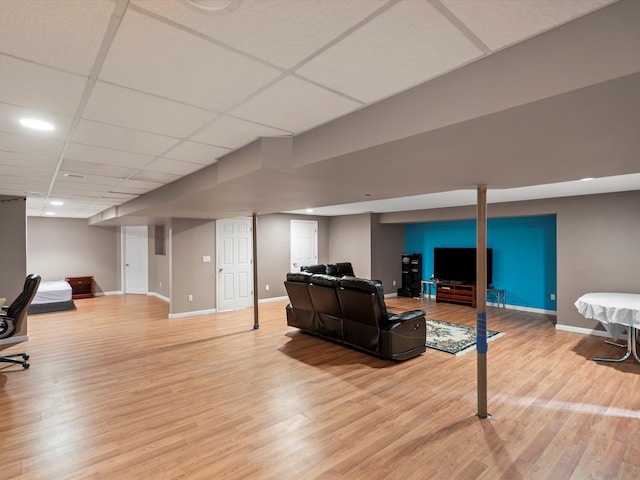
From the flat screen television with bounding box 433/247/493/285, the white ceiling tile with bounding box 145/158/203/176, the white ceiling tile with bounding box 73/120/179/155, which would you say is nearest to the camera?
the white ceiling tile with bounding box 73/120/179/155

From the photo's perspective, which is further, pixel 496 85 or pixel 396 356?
pixel 396 356

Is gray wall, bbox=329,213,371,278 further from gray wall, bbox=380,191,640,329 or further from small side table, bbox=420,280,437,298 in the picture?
gray wall, bbox=380,191,640,329

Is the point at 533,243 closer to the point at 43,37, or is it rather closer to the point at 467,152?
the point at 467,152

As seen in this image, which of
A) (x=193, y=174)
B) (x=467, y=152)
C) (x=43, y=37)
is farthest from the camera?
(x=193, y=174)

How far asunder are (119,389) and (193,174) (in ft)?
8.04

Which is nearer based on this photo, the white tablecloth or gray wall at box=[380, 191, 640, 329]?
the white tablecloth

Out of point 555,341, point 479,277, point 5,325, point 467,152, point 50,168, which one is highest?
point 50,168

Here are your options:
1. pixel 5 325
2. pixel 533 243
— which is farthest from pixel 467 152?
pixel 533 243

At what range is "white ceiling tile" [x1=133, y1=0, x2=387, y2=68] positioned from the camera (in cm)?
114

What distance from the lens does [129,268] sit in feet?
33.7

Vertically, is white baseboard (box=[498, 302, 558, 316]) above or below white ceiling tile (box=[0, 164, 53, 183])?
below

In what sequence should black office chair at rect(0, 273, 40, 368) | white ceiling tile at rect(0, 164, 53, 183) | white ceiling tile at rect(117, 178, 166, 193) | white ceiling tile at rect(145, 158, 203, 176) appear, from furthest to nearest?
1. white ceiling tile at rect(117, 178, 166, 193)
2. black office chair at rect(0, 273, 40, 368)
3. white ceiling tile at rect(0, 164, 53, 183)
4. white ceiling tile at rect(145, 158, 203, 176)

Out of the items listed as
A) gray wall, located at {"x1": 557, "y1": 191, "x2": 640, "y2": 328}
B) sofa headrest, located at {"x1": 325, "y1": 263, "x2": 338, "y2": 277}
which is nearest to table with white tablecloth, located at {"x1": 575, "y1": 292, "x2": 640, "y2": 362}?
gray wall, located at {"x1": 557, "y1": 191, "x2": 640, "y2": 328}

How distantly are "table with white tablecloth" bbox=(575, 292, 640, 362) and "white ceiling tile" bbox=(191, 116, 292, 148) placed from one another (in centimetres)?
441
